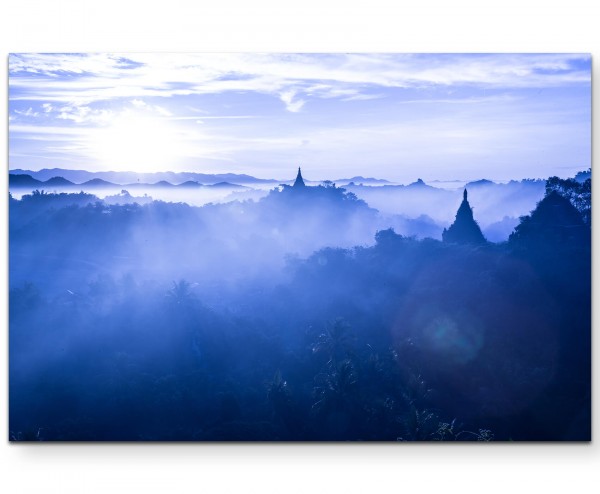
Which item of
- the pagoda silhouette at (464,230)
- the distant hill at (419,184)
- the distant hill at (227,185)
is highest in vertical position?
the distant hill at (419,184)

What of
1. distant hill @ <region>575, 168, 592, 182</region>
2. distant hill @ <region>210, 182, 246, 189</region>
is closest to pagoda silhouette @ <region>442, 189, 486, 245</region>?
distant hill @ <region>575, 168, 592, 182</region>

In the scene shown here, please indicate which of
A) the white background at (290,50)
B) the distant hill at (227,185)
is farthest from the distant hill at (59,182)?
the distant hill at (227,185)

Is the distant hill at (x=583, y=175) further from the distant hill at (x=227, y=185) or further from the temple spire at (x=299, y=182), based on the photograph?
the distant hill at (x=227, y=185)

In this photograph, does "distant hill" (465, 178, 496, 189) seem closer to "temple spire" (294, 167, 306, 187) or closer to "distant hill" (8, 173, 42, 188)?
"temple spire" (294, 167, 306, 187)

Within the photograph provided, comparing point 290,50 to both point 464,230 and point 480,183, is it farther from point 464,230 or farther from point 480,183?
point 464,230

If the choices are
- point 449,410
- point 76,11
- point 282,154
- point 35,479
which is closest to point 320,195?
point 282,154

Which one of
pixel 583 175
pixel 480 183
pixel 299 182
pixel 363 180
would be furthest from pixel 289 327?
pixel 583 175
